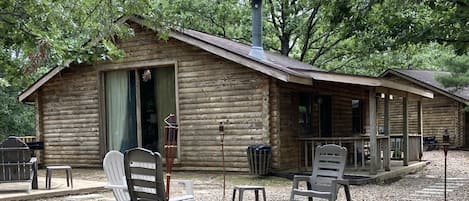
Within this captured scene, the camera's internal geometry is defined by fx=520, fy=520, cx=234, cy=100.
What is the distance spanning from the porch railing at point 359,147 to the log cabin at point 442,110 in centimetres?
628

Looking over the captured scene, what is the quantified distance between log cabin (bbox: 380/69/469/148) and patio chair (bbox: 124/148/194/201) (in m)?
17.0

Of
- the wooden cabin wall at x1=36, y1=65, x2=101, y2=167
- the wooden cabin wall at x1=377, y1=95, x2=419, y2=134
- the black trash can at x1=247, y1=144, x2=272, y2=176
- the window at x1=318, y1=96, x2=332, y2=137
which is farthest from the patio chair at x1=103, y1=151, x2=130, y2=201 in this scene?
the wooden cabin wall at x1=377, y1=95, x2=419, y2=134

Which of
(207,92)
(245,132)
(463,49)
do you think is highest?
(463,49)

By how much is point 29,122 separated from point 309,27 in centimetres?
1252

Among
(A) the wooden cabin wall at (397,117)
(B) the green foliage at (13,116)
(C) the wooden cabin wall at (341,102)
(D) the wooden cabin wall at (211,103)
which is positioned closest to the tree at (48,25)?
(D) the wooden cabin wall at (211,103)

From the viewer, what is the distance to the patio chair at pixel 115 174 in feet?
18.4

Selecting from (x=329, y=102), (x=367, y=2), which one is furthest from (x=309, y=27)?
(x=367, y=2)

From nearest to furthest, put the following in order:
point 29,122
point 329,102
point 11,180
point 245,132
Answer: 1. point 11,180
2. point 245,132
3. point 329,102
4. point 29,122

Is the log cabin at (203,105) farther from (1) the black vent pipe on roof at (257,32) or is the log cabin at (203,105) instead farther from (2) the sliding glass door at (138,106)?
(1) the black vent pipe on roof at (257,32)

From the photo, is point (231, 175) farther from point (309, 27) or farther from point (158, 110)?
point (309, 27)

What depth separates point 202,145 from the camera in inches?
472

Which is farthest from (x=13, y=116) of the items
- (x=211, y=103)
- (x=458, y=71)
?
(x=458, y=71)

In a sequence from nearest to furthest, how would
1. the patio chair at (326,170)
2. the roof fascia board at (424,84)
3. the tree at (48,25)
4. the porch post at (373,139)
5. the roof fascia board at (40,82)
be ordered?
1. the patio chair at (326,170)
2. the tree at (48,25)
3. the porch post at (373,139)
4. the roof fascia board at (40,82)
5. the roof fascia board at (424,84)

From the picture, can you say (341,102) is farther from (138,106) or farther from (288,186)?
(138,106)
